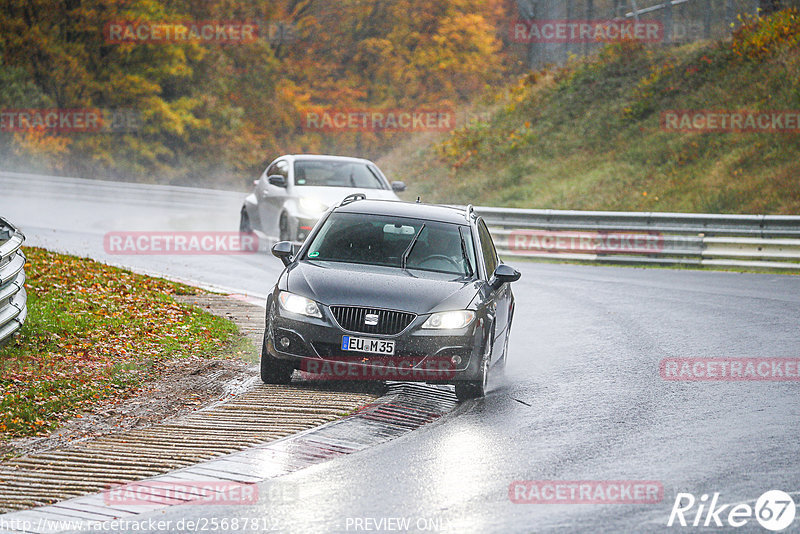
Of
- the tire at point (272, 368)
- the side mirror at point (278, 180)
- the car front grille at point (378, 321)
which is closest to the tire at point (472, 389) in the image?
the car front grille at point (378, 321)

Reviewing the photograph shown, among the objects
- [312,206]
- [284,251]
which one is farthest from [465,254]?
[312,206]

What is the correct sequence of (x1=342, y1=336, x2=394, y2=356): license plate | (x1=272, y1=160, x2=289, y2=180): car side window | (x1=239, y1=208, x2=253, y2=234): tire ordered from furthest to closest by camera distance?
A: (x1=239, y1=208, x2=253, y2=234): tire, (x1=272, y1=160, x2=289, y2=180): car side window, (x1=342, y1=336, x2=394, y2=356): license plate

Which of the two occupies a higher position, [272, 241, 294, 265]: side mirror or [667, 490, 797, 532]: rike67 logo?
[272, 241, 294, 265]: side mirror

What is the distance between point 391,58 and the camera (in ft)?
189

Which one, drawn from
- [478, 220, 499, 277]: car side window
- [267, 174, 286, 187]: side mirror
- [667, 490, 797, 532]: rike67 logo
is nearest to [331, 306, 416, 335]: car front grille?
[478, 220, 499, 277]: car side window

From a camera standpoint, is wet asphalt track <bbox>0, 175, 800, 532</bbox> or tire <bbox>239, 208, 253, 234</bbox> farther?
tire <bbox>239, 208, 253, 234</bbox>

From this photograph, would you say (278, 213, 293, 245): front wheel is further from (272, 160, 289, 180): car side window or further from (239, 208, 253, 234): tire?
(239, 208, 253, 234): tire

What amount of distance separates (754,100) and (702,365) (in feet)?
74.1

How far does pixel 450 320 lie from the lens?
10.1 m

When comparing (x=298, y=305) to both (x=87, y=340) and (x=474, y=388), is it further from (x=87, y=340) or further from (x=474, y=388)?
(x=87, y=340)

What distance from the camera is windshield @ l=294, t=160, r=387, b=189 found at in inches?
866

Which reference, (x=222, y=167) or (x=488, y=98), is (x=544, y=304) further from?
(x=222, y=167)

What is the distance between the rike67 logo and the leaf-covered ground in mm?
4748

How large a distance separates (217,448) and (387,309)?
2330 millimetres
